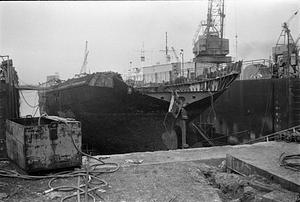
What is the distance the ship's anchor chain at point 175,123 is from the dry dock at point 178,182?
5383 mm

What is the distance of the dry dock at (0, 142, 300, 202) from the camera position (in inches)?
122

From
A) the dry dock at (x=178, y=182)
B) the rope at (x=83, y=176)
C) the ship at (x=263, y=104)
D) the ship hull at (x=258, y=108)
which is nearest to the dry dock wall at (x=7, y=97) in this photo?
the rope at (x=83, y=176)

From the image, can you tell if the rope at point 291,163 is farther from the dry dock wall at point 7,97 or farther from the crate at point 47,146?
the dry dock wall at point 7,97


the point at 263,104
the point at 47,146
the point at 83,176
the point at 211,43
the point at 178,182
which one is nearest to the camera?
the point at 178,182

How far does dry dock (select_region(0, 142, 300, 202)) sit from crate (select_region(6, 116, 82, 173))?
0.29 metres

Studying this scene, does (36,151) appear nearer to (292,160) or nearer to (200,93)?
(292,160)

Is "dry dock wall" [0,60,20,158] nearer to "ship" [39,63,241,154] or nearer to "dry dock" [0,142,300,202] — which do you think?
"dry dock" [0,142,300,202]

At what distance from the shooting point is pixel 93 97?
10078mm

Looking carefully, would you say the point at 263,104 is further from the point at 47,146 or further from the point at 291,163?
the point at 47,146

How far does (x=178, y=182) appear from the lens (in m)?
3.61

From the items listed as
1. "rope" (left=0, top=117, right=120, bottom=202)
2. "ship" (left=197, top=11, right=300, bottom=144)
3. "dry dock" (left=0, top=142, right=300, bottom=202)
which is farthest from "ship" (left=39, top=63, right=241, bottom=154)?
"rope" (left=0, top=117, right=120, bottom=202)

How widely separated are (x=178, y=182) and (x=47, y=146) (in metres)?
1.92

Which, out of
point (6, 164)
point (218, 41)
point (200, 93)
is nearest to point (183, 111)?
point (200, 93)

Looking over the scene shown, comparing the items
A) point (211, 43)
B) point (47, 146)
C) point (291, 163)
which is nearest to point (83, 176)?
point (47, 146)
